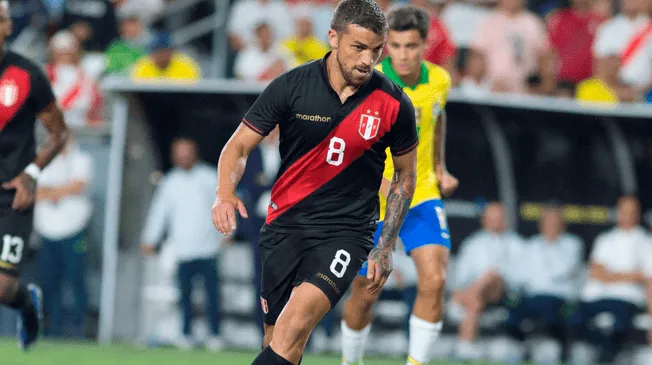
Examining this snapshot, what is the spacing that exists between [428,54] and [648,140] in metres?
2.90

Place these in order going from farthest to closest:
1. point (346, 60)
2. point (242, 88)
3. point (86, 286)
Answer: point (86, 286)
point (242, 88)
point (346, 60)

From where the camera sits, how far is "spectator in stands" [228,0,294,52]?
49.6ft

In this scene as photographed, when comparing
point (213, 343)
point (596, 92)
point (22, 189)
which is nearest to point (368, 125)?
point (22, 189)

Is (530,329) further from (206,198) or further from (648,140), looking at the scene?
(206,198)

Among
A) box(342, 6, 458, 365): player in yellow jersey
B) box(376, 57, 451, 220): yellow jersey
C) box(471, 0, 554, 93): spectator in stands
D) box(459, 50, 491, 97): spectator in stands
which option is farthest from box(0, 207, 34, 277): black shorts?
box(471, 0, 554, 93): spectator in stands

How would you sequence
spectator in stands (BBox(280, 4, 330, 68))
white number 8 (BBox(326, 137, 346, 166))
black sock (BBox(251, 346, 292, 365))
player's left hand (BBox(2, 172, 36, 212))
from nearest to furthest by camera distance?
black sock (BBox(251, 346, 292, 365)) < white number 8 (BBox(326, 137, 346, 166)) < player's left hand (BBox(2, 172, 36, 212)) < spectator in stands (BBox(280, 4, 330, 68))

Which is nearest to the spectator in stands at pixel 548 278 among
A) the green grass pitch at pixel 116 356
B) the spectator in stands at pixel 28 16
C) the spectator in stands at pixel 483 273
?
the spectator in stands at pixel 483 273

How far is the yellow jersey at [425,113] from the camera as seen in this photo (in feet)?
27.2

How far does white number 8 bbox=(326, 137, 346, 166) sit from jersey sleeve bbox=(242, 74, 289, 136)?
341mm

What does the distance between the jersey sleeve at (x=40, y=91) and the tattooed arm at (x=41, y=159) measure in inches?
1.9

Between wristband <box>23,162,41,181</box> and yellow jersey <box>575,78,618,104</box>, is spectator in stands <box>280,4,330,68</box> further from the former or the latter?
wristband <box>23,162,41,181</box>

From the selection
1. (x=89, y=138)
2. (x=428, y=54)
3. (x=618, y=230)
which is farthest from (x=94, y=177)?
(x=618, y=230)

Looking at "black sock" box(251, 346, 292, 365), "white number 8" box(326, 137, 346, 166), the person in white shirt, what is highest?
"white number 8" box(326, 137, 346, 166)

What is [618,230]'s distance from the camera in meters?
13.3
